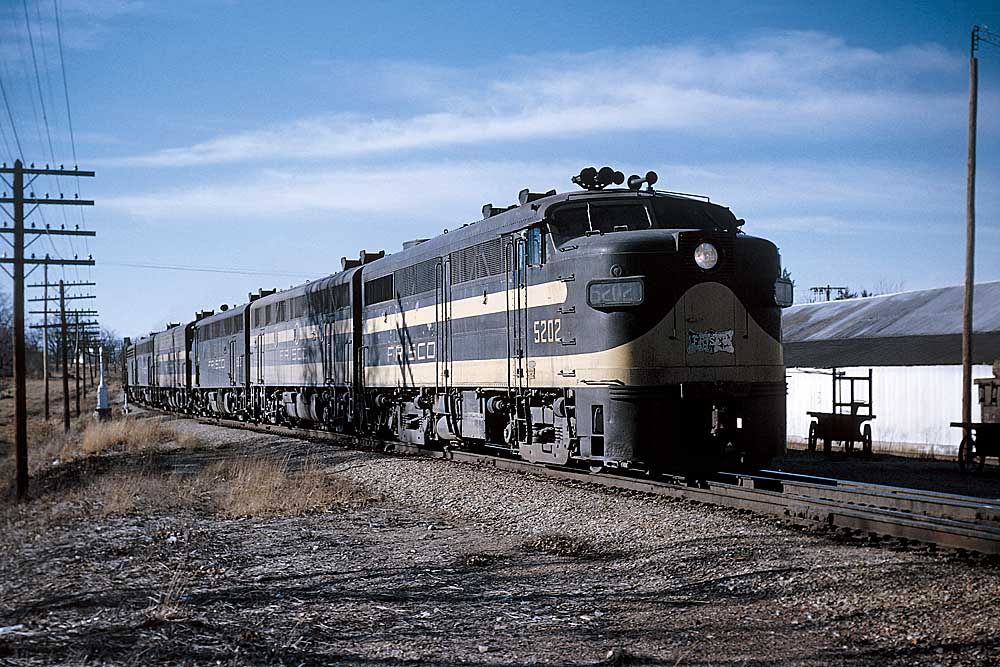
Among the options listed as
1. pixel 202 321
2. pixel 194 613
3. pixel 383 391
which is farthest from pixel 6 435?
pixel 194 613

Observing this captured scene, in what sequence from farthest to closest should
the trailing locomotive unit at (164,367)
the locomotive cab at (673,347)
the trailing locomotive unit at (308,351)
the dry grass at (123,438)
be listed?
the trailing locomotive unit at (164,367), the dry grass at (123,438), the trailing locomotive unit at (308,351), the locomotive cab at (673,347)

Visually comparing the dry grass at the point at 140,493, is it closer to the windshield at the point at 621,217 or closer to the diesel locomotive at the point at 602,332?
the diesel locomotive at the point at 602,332

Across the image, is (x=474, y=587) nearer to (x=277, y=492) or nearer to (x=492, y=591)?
(x=492, y=591)

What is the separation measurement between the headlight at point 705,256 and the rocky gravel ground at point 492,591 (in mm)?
3125

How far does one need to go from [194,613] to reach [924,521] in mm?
6852

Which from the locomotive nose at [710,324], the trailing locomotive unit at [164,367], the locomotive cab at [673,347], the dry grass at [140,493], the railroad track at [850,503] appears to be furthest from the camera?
the trailing locomotive unit at [164,367]

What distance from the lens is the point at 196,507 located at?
13.4 meters

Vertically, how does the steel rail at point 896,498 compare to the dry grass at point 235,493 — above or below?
above

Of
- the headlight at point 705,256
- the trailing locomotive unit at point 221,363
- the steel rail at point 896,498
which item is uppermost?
the headlight at point 705,256

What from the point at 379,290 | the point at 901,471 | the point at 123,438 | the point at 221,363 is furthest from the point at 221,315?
the point at 901,471

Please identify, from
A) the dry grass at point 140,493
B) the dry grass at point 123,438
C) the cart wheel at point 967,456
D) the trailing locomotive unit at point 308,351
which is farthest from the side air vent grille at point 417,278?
the dry grass at point 123,438

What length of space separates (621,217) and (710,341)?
2.33 m

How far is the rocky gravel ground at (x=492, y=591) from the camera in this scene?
625 cm

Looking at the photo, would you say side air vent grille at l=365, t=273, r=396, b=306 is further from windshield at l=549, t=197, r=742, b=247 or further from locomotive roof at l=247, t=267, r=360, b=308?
windshield at l=549, t=197, r=742, b=247
